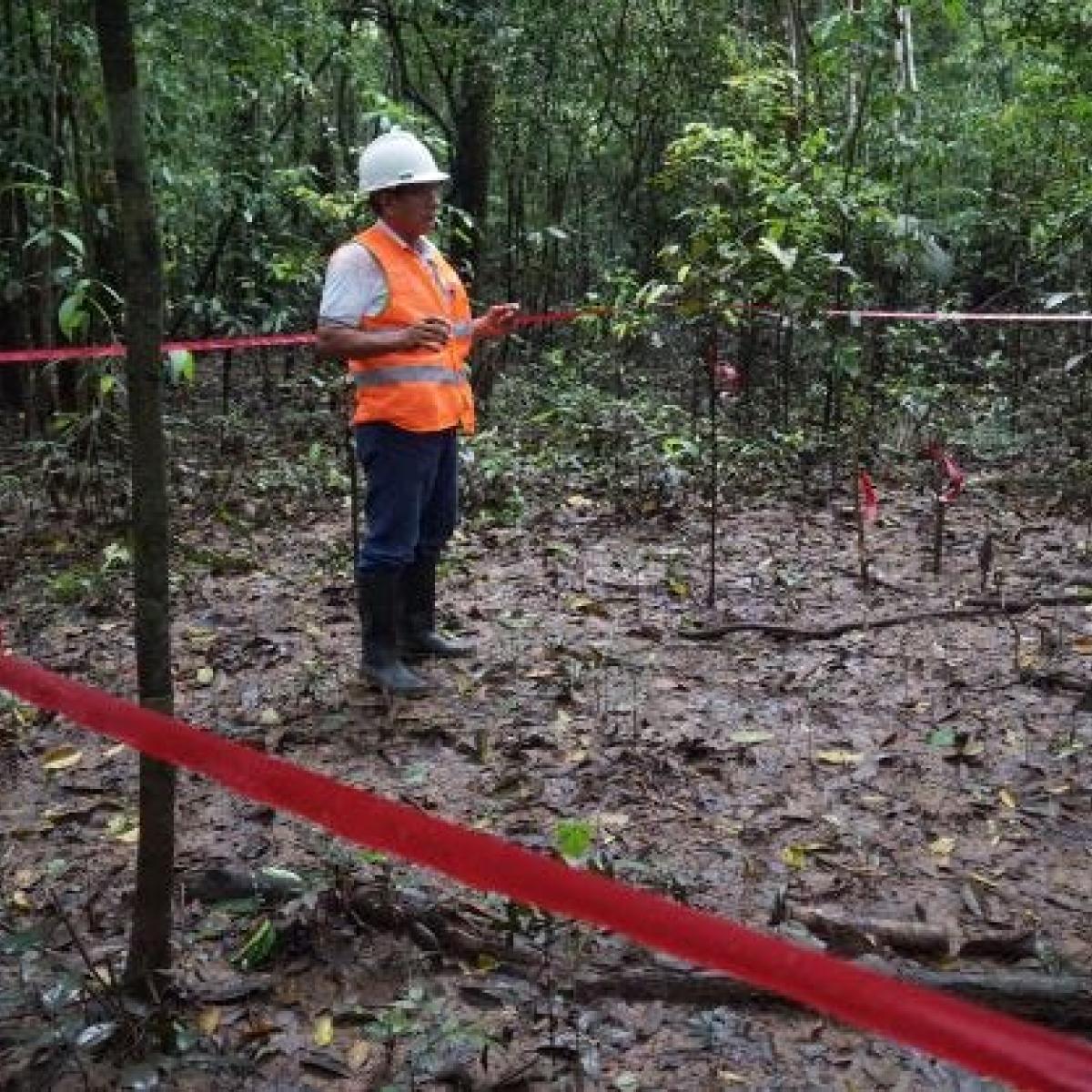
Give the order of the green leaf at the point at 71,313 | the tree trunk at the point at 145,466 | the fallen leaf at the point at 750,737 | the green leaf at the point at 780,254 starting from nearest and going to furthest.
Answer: the tree trunk at the point at 145,466 → the fallen leaf at the point at 750,737 → the green leaf at the point at 71,313 → the green leaf at the point at 780,254

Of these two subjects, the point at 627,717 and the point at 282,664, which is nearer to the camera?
the point at 627,717

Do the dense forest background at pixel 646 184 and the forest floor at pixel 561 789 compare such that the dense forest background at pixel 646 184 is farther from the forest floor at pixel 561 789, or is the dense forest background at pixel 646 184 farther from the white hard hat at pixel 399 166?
the white hard hat at pixel 399 166

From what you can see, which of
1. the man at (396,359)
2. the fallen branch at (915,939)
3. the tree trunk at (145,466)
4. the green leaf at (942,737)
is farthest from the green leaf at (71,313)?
the fallen branch at (915,939)

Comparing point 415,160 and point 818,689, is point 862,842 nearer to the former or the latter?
point 818,689

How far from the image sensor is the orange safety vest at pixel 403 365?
393cm

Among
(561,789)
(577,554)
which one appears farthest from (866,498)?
(561,789)

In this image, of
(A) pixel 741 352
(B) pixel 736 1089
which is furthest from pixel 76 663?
(A) pixel 741 352

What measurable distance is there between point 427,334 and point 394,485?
505 millimetres

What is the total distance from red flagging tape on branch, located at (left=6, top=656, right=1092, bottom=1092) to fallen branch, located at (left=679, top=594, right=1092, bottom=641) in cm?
303

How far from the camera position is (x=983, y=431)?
7809 mm

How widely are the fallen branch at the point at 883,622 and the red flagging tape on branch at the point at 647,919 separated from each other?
3.03 meters

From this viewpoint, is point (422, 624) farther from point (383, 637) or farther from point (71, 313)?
point (71, 313)

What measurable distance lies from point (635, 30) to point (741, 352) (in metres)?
3.99

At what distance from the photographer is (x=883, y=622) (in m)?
4.67
